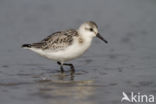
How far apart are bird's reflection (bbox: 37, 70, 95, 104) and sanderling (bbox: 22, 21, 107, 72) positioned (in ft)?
1.57

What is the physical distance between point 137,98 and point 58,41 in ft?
9.49

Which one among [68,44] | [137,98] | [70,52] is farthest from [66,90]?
[68,44]

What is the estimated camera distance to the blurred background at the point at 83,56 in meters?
8.66

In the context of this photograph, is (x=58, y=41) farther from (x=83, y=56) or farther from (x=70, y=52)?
(x=83, y=56)

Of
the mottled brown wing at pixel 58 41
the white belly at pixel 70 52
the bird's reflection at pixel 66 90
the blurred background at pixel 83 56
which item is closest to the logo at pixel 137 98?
the blurred background at pixel 83 56

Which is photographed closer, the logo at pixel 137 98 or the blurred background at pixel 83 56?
the logo at pixel 137 98

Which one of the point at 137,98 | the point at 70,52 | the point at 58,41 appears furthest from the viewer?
the point at 58,41

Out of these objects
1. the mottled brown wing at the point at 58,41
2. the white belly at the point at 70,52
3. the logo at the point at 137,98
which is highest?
the mottled brown wing at the point at 58,41

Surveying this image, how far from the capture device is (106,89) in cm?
888

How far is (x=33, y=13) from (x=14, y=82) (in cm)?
667

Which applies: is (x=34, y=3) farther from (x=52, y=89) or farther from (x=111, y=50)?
(x=52, y=89)

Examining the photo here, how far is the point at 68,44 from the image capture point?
10312mm

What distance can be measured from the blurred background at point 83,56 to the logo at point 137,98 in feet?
0.44

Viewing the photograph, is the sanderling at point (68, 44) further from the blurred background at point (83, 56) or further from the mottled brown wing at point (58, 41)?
the blurred background at point (83, 56)
